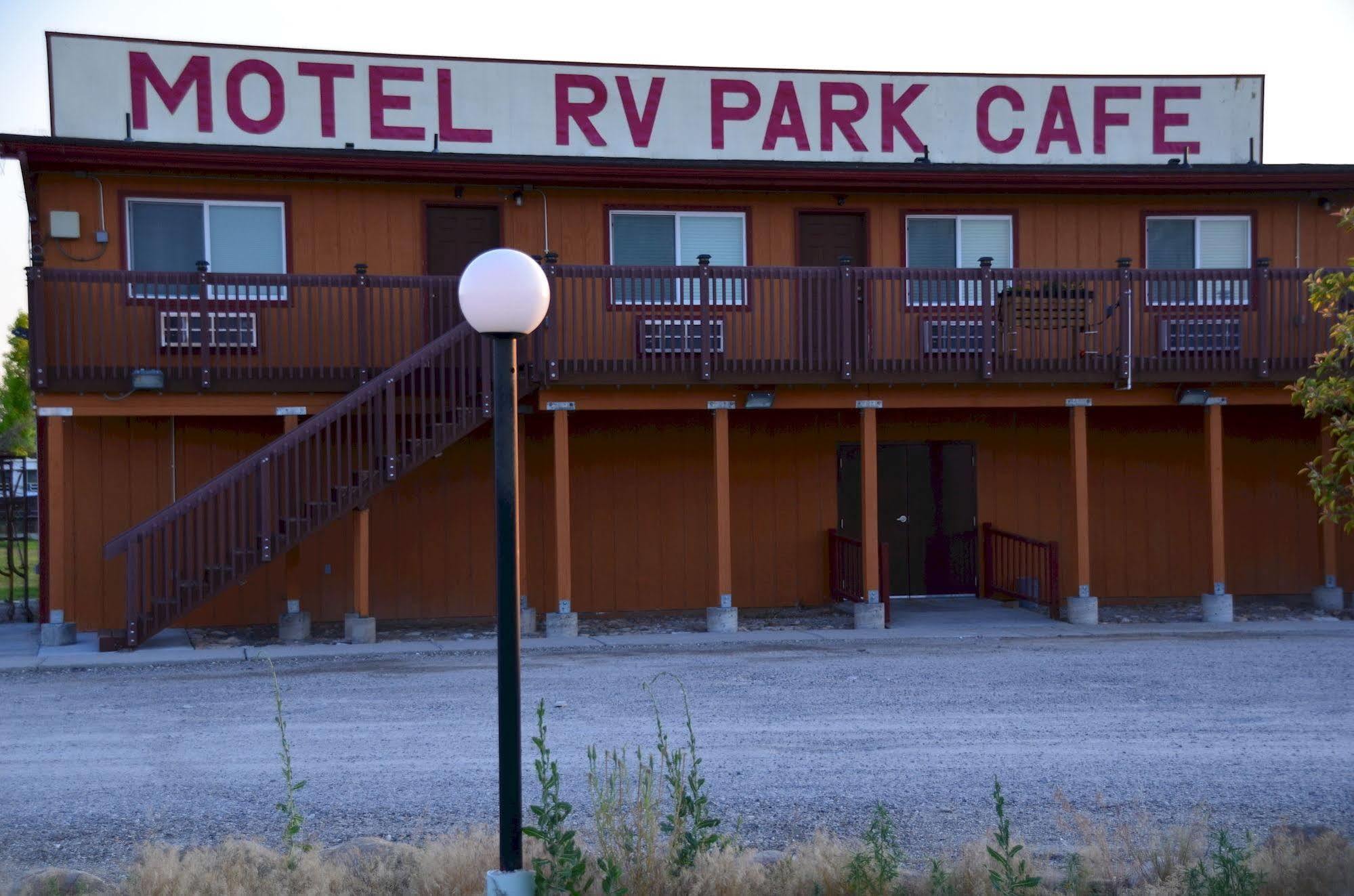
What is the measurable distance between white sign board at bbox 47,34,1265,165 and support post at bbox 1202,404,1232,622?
5.11 m

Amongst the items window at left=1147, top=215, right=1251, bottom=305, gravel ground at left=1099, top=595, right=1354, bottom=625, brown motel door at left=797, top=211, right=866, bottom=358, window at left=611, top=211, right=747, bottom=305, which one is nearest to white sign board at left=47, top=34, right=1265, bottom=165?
window at left=611, top=211, right=747, bottom=305

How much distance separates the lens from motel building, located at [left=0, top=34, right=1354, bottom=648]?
15.4 m

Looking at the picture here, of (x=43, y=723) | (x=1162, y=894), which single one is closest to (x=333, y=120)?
(x=43, y=723)

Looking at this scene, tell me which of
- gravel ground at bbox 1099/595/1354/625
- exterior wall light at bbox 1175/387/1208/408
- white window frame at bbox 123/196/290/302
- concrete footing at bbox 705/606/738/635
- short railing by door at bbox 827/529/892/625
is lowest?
gravel ground at bbox 1099/595/1354/625

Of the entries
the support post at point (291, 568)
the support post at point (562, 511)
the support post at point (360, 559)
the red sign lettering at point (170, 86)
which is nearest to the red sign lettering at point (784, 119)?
the support post at point (562, 511)

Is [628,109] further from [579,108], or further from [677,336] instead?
[677,336]

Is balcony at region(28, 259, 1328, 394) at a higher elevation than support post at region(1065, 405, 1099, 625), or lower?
higher

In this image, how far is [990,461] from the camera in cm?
1888

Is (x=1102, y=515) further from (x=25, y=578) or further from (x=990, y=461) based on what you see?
(x=25, y=578)

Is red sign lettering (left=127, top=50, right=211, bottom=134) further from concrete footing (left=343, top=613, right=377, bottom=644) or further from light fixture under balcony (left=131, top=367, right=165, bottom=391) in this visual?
concrete footing (left=343, top=613, right=377, bottom=644)

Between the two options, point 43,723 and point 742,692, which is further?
point 742,692

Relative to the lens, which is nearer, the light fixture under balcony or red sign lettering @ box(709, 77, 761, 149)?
the light fixture under balcony

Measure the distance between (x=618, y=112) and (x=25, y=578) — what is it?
1055cm

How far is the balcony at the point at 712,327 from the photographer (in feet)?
49.8
